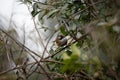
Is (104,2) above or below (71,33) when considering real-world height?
above

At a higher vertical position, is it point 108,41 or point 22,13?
point 108,41

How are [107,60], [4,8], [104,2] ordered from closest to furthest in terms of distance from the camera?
[107,60], [104,2], [4,8]

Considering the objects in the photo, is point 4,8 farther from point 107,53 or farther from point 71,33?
point 107,53

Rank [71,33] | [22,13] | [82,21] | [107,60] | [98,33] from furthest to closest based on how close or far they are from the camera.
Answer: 1. [22,13]
2. [82,21]
3. [71,33]
4. [107,60]
5. [98,33]

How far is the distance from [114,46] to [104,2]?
0.30 metres

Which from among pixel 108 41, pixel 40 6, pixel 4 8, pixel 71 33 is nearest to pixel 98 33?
pixel 108 41

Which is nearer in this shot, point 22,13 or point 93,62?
point 93,62

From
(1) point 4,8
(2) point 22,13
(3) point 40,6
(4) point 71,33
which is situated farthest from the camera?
(1) point 4,8

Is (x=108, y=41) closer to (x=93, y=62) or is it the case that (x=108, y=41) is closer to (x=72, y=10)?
(x=93, y=62)

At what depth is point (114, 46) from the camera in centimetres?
95

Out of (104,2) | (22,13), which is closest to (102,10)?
(104,2)

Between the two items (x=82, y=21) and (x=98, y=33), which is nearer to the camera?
(x=98, y=33)

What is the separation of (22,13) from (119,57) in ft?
8.03

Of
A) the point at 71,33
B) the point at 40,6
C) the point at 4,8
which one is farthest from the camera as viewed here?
the point at 4,8
